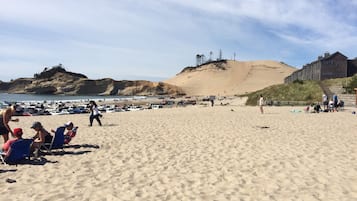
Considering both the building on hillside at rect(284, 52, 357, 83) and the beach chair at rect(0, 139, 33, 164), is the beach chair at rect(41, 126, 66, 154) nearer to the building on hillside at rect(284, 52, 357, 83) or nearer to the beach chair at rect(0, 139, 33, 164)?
the beach chair at rect(0, 139, 33, 164)

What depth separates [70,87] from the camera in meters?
145

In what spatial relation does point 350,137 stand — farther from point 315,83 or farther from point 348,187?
point 315,83

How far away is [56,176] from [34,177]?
1.40 feet

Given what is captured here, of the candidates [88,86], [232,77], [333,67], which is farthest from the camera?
[232,77]

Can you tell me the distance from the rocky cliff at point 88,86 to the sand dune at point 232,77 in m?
12.4

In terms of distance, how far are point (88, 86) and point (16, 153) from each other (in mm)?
142622

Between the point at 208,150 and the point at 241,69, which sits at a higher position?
the point at 241,69

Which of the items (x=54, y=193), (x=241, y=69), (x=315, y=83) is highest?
(x=241, y=69)

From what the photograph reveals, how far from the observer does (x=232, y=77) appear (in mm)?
158125

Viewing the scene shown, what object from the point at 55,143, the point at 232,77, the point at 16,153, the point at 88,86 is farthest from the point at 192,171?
the point at 232,77

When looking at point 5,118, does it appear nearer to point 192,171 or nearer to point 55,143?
point 55,143

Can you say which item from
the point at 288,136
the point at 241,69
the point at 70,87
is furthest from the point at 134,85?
the point at 288,136

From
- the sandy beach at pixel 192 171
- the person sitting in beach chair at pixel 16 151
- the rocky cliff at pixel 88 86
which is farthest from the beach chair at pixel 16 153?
the rocky cliff at pixel 88 86

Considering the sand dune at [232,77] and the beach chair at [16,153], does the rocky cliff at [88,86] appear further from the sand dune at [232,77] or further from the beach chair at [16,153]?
the beach chair at [16,153]
